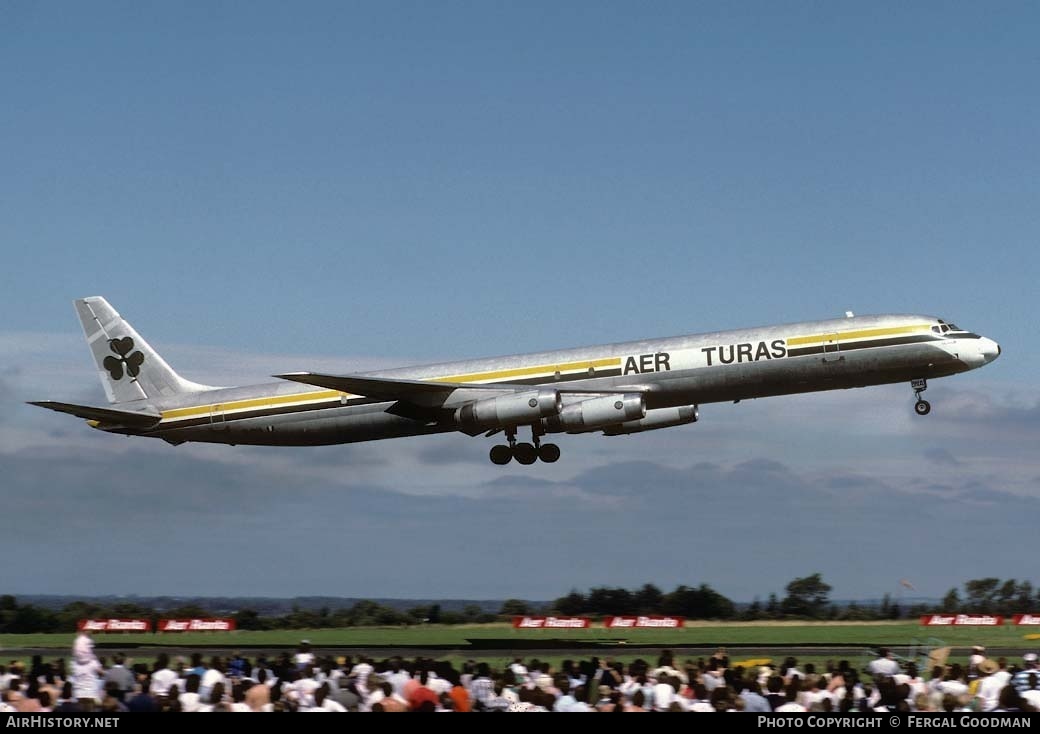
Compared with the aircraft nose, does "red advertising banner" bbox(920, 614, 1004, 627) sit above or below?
below

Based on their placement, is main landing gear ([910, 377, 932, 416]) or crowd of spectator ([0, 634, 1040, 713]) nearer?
crowd of spectator ([0, 634, 1040, 713])

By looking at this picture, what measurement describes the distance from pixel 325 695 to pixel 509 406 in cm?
3413

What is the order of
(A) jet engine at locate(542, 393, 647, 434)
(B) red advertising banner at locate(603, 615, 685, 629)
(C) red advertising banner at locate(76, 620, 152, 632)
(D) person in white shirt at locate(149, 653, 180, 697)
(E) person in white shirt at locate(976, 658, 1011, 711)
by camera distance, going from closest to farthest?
(E) person in white shirt at locate(976, 658, 1011, 711), (D) person in white shirt at locate(149, 653, 180, 697), (A) jet engine at locate(542, 393, 647, 434), (B) red advertising banner at locate(603, 615, 685, 629), (C) red advertising banner at locate(76, 620, 152, 632)

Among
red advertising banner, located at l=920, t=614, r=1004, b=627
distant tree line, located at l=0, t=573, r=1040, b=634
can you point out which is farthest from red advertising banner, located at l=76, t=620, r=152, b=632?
red advertising banner, located at l=920, t=614, r=1004, b=627

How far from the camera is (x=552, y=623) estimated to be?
2409 inches

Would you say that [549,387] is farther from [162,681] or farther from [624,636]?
[162,681]

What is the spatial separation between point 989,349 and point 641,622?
2117 cm

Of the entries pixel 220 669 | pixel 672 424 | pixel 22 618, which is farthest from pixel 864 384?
pixel 22 618

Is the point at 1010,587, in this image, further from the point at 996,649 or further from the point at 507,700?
the point at 507,700

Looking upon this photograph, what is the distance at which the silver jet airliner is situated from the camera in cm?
5206

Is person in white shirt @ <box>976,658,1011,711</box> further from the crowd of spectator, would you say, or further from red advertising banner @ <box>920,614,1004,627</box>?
red advertising banner @ <box>920,614,1004,627</box>

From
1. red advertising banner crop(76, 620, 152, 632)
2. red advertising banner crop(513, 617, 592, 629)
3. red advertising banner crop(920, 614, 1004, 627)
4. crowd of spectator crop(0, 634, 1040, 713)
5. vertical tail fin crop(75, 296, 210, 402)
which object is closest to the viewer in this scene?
crowd of spectator crop(0, 634, 1040, 713)

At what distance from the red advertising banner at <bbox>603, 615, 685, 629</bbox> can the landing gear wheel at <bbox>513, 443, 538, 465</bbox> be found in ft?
29.3
